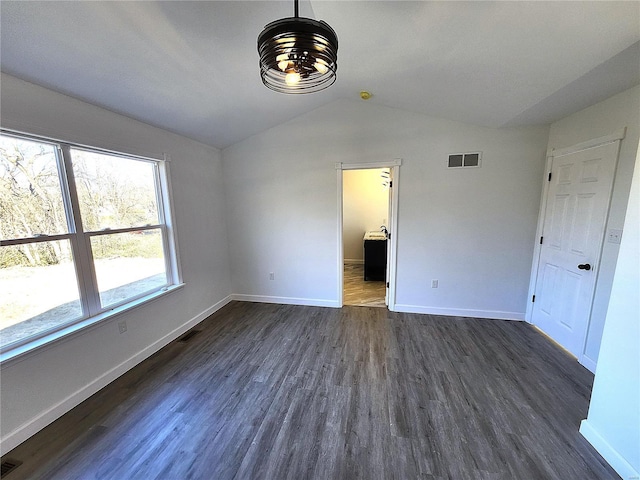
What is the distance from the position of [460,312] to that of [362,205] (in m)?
3.35

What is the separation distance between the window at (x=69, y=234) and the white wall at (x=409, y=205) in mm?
1440

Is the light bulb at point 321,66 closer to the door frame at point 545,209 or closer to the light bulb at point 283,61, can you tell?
the light bulb at point 283,61

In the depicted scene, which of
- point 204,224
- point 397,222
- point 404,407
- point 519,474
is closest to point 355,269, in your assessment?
point 397,222

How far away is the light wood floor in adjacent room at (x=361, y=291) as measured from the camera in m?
4.00

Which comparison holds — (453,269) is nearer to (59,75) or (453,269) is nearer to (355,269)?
(355,269)

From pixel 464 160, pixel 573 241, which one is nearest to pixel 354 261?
pixel 464 160

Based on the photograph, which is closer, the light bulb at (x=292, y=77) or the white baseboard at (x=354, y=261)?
the light bulb at (x=292, y=77)

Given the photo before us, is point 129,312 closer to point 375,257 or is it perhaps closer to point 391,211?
point 391,211

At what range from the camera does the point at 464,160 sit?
3.17 metres

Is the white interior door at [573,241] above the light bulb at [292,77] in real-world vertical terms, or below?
below

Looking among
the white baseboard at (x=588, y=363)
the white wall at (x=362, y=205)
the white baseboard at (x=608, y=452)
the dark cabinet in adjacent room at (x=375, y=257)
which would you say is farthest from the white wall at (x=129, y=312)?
the white baseboard at (x=588, y=363)

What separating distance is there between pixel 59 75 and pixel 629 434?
13.5 feet

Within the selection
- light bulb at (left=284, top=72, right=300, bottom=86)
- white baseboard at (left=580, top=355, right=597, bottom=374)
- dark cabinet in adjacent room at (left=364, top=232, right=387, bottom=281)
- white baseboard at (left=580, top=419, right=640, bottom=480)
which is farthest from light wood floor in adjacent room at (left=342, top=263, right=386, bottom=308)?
light bulb at (left=284, top=72, right=300, bottom=86)

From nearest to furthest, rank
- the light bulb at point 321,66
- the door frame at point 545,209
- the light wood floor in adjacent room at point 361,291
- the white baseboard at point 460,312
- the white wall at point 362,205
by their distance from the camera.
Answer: the light bulb at point 321,66 < the door frame at point 545,209 < the white baseboard at point 460,312 < the light wood floor in adjacent room at point 361,291 < the white wall at point 362,205
